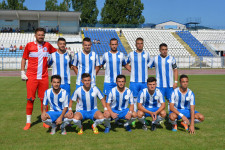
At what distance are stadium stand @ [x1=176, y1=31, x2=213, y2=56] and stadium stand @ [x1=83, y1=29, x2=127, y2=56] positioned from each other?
10883 mm

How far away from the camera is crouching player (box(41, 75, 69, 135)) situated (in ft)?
15.6

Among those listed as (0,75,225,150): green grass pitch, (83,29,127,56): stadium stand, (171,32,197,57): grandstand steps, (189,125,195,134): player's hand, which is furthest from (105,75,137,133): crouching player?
(171,32,197,57): grandstand steps

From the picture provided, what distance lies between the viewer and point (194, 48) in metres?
34.8

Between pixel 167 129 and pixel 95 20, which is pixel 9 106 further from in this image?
pixel 95 20

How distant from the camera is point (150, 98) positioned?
5.16 metres

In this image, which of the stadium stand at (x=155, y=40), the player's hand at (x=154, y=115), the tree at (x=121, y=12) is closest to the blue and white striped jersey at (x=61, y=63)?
the player's hand at (x=154, y=115)

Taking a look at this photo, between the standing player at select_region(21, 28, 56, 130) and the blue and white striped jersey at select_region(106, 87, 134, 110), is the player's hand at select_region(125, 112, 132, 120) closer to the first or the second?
the blue and white striped jersey at select_region(106, 87, 134, 110)

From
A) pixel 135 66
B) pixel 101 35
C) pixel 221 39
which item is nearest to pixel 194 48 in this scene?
pixel 221 39

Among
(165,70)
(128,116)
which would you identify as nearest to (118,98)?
(128,116)

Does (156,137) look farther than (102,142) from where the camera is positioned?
Yes

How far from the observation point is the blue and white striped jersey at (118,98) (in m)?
5.07

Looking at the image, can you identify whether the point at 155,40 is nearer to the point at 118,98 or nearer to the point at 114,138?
the point at 118,98

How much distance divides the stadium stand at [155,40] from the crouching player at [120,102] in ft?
90.0

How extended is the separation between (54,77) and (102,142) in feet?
5.54
